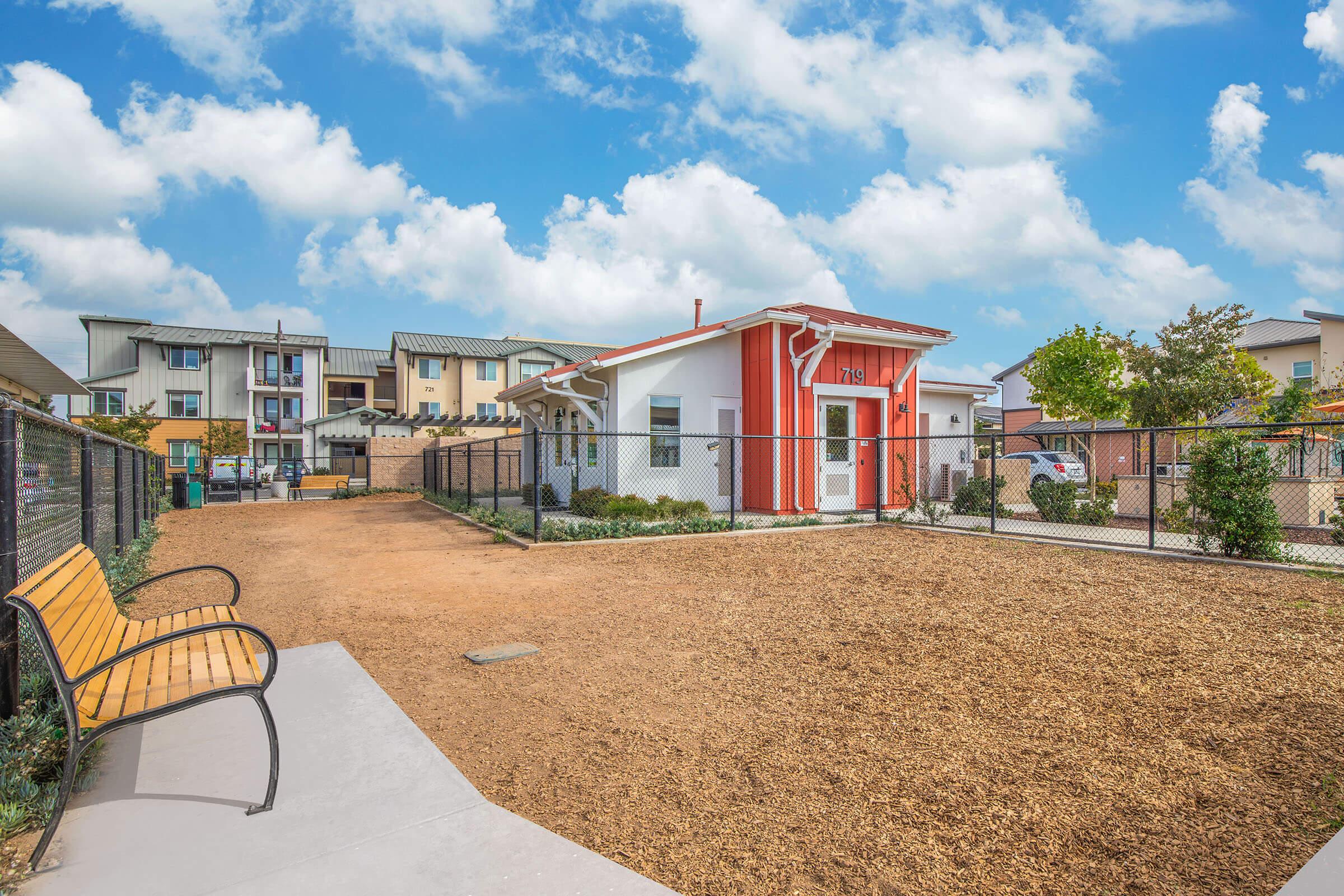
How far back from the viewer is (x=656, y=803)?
281 centimetres

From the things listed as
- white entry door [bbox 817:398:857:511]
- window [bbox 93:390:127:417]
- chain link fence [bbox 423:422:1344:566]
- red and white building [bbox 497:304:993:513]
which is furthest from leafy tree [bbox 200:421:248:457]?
white entry door [bbox 817:398:857:511]

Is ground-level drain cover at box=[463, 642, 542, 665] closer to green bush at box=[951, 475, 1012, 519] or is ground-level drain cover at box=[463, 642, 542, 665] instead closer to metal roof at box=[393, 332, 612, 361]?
green bush at box=[951, 475, 1012, 519]

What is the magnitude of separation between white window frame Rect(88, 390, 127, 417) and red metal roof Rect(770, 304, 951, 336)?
1625 inches

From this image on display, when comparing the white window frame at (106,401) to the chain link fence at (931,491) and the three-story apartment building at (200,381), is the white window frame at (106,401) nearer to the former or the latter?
the three-story apartment building at (200,381)

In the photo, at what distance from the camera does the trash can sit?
2059cm

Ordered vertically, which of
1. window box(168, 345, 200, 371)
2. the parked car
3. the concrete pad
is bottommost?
the concrete pad

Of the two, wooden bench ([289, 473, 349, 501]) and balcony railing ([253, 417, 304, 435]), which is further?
balcony railing ([253, 417, 304, 435])

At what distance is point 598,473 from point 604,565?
6.17 m

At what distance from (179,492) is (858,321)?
20.3 meters

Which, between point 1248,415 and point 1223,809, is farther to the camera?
point 1248,415

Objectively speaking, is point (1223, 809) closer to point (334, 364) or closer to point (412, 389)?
point (412, 389)

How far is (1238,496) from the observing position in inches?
316

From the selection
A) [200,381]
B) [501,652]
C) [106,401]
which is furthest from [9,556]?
[106,401]

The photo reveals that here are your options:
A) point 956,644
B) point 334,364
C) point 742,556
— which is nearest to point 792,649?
point 956,644
